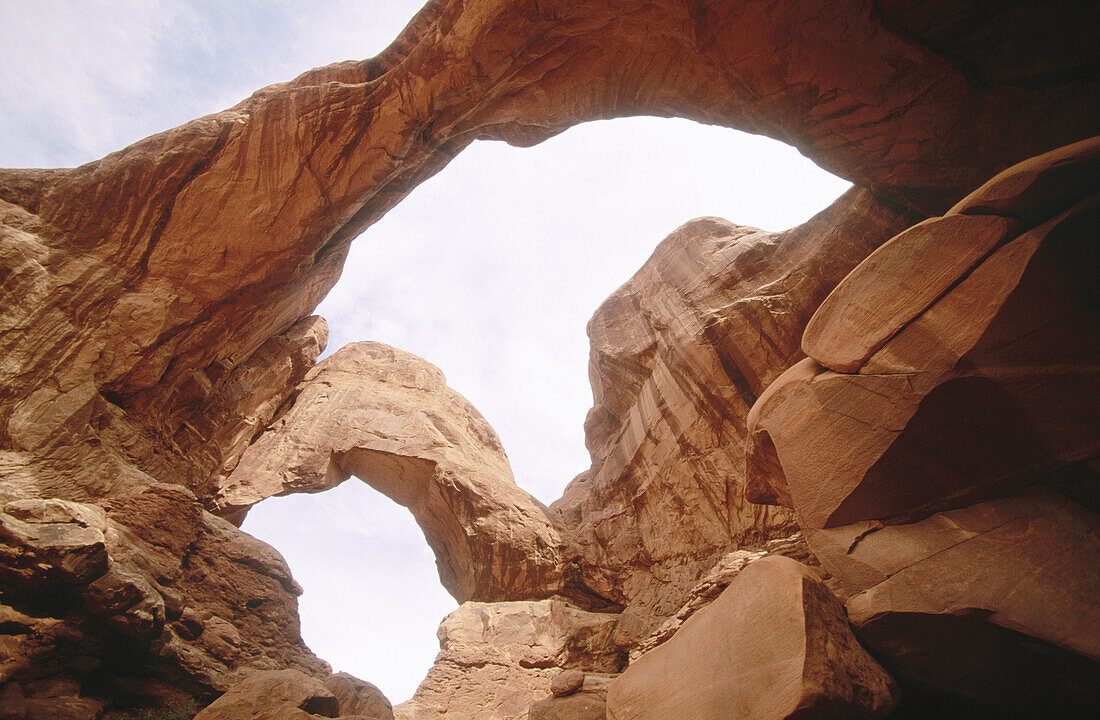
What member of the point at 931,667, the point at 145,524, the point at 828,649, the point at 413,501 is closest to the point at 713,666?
the point at 828,649

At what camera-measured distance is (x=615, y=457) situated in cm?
1459

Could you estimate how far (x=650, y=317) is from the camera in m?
14.2

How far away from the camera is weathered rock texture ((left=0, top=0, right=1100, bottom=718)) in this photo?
15.6 feet

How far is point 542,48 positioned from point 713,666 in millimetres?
10513

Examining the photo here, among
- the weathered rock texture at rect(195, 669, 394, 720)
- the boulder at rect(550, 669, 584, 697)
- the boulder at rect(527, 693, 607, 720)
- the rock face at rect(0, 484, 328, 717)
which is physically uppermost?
the rock face at rect(0, 484, 328, 717)

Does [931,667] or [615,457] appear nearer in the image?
[931,667]

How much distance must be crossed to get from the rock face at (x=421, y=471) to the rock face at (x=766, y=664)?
313 inches

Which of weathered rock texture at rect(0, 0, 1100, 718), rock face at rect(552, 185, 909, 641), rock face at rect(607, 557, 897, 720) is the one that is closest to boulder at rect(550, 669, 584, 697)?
rock face at rect(607, 557, 897, 720)

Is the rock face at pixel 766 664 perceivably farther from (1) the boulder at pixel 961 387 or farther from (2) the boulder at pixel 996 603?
(1) the boulder at pixel 961 387

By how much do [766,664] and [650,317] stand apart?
10505 millimetres

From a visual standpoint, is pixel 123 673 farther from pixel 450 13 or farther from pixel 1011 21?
pixel 1011 21

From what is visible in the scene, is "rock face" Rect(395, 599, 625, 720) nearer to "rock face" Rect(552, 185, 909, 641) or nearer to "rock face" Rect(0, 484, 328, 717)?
"rock face" Rect(552, 185, 909, 641)

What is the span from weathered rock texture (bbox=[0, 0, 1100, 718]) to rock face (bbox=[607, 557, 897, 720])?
54 centimetres

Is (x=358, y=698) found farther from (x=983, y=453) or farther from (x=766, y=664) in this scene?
(x=983, y=453)
